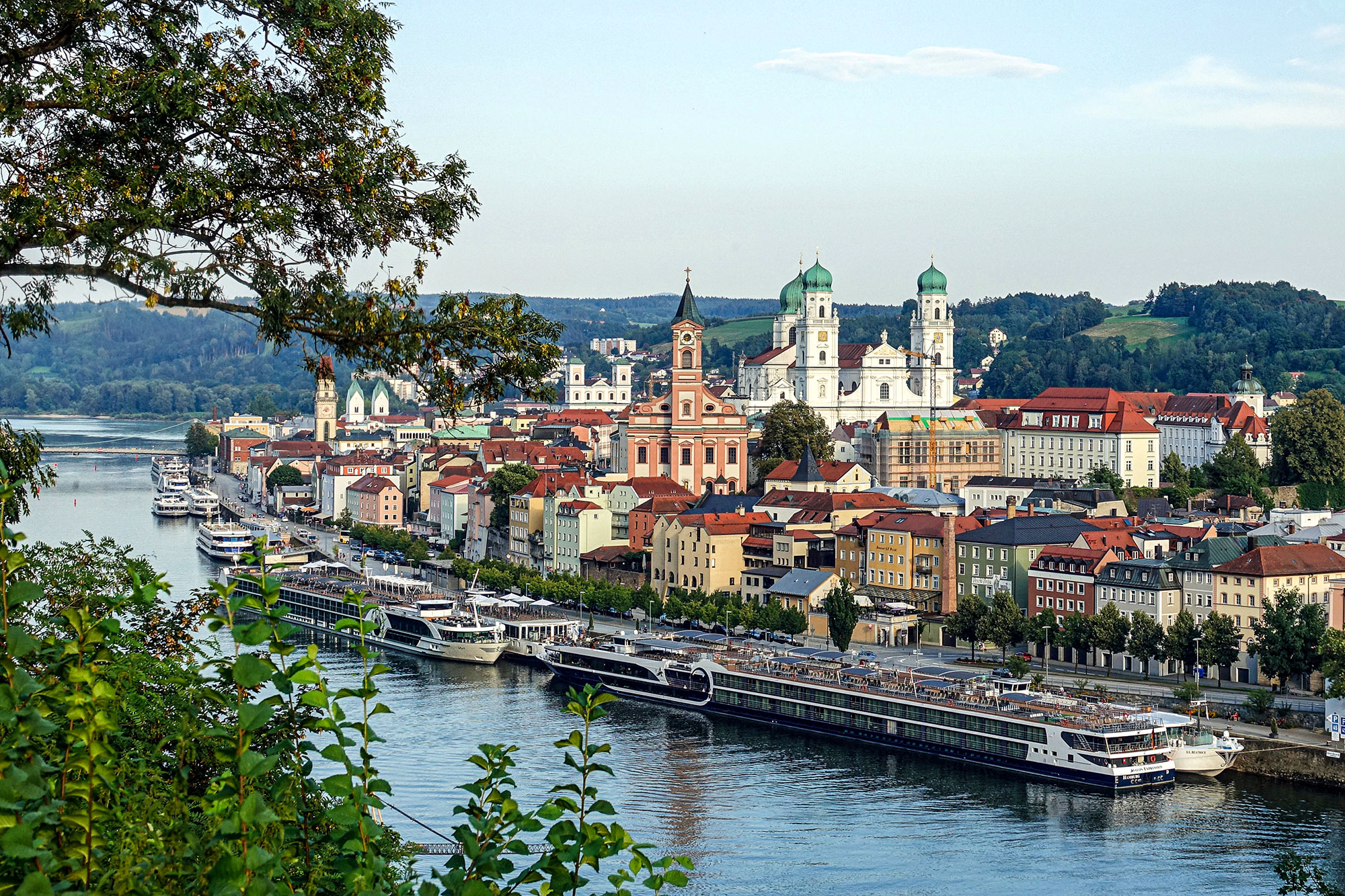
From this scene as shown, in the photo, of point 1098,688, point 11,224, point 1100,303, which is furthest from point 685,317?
point 1100,303

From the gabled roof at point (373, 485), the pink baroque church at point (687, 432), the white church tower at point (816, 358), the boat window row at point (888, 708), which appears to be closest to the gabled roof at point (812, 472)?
the pink baroque church at point (687, 432)

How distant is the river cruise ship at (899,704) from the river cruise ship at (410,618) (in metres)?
1.69

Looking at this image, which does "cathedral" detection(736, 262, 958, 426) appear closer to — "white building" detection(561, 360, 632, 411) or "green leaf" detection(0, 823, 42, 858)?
"white building" detection(561, 360, 632, 411)

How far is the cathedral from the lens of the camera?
54344 millimetres

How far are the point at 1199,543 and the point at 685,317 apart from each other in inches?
841

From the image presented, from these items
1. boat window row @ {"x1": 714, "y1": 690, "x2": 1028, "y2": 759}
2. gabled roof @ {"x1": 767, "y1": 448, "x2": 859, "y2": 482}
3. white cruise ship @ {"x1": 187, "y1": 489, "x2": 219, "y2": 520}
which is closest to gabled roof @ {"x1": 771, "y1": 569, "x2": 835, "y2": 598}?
boat window row @ {"x1": 714, "y1": 690, "x2": 1028, "y2": 759}

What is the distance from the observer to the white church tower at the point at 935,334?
5641cm

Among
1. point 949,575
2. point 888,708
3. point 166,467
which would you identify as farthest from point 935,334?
point 888,708

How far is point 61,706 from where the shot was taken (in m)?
2.78

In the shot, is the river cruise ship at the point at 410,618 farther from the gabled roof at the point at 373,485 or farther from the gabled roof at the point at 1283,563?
the gabled roof at the point at 373,485

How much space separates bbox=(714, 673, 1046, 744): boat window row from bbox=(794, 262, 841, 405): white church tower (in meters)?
29.1

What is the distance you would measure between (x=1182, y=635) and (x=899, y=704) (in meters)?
4.81

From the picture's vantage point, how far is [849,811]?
60.7ft

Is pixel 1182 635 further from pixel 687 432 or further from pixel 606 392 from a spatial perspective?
pixel 606 392
